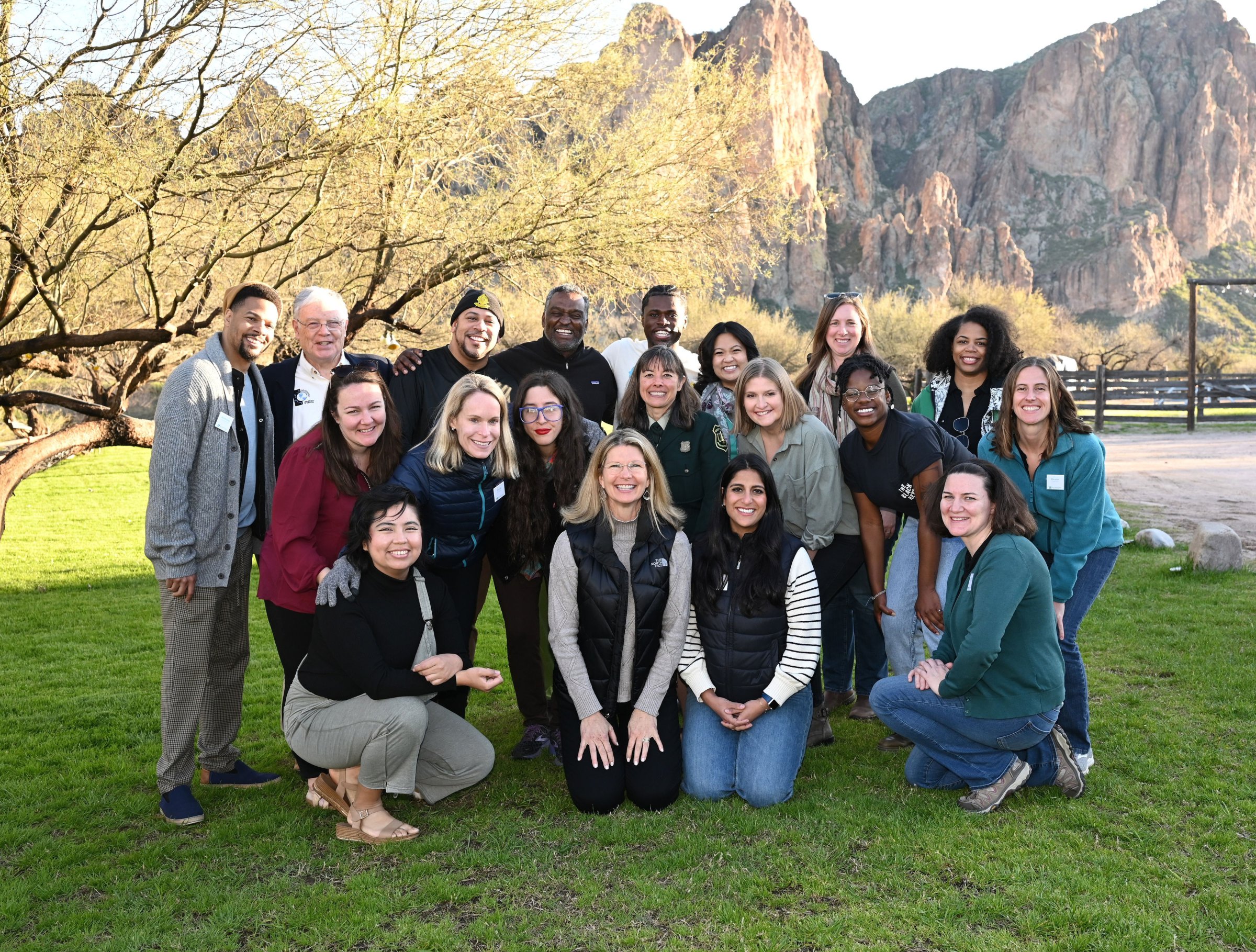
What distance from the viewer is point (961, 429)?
17.3 feet

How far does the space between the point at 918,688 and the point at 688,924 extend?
5.27 ft

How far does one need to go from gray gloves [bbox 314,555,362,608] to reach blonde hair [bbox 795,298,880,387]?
2765 mm

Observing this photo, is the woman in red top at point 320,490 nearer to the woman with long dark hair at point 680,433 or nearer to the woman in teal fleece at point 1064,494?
the woman with long dark hair at point 680,433

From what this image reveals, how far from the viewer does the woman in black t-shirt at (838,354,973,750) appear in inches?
183

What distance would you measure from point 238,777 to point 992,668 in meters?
3.67

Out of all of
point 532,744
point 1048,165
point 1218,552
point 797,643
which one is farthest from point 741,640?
point 1048,165

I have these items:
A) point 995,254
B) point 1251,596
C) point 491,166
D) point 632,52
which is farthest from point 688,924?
point 995,254

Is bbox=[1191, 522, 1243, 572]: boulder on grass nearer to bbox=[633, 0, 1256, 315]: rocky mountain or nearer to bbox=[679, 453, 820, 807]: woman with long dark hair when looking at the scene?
bbox=[679, 453, 820, 807]: woman with long dark hair

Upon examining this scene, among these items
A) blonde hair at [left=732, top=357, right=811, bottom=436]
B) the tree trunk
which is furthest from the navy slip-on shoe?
the tree trunk

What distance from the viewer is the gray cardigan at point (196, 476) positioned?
411cm

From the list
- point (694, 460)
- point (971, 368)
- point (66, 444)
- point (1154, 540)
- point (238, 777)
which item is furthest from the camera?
point (1154, 540)

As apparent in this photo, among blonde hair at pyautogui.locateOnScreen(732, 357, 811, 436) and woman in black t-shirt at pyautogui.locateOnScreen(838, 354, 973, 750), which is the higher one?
blonde hair at pyautogui.locateOnScreen(732, 357, 811, 436)

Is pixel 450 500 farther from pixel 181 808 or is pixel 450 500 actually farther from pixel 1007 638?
pixel 1007 638

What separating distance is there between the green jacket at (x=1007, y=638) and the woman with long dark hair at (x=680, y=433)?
1.41 metres
